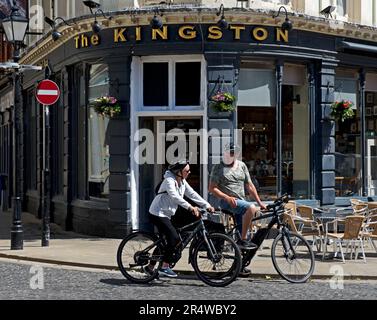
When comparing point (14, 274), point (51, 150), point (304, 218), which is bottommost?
point (14, 274)

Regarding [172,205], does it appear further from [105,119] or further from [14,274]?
[105,119]

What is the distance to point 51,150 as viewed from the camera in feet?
64.4

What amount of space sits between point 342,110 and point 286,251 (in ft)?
21.6

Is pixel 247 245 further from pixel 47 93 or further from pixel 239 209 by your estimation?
pixel 47 93

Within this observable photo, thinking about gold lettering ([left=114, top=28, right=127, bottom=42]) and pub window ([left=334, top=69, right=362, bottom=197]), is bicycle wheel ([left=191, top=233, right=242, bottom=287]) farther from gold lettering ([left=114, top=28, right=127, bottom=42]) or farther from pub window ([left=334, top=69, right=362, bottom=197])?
pub window ([left=334, top=69, right=362, bottom=197])

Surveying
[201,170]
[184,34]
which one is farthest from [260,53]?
[201,170]

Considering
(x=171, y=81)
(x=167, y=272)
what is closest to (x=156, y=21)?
(x=171, y=81)

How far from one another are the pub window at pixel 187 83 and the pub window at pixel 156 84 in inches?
9.7

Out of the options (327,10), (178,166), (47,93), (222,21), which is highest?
(327,10)

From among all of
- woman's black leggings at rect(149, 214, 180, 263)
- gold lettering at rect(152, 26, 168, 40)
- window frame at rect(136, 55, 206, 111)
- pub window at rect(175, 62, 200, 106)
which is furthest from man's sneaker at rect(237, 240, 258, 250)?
gold lettering at rect(152, 26, 168, 40)

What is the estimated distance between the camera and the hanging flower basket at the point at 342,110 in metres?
15.7

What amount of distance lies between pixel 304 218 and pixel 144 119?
4.73m

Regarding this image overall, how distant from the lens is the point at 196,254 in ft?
32.5

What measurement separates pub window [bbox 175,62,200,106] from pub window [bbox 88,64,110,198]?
1654mm
